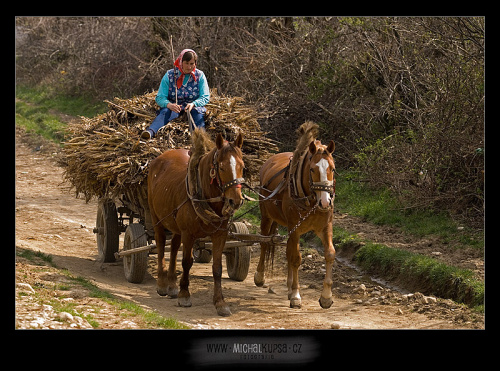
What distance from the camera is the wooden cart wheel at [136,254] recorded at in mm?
9083

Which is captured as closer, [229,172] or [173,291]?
[229,172]

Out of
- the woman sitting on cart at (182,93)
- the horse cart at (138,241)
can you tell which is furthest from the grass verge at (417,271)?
the woman sitting on cart at (182,93)

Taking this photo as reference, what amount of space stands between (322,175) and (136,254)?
3.04 metres

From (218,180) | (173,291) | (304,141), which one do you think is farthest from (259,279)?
(218,180)

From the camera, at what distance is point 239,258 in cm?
948

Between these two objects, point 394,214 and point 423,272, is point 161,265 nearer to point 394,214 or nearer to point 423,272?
point 423,272

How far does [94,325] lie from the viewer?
6.61 meters

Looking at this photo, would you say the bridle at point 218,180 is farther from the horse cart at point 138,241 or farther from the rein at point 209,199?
the horse cart at point 138,241

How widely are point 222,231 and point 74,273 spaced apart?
2.56 m

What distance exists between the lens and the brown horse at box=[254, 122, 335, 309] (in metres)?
7.39

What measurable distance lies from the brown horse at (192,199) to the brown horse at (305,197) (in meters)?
0.81

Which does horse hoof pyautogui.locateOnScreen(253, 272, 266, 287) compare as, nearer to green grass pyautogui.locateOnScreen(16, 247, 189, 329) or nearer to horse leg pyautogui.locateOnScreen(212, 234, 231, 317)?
horse leg pyautogui.locateOnScreen(212, 234, 231, 317)

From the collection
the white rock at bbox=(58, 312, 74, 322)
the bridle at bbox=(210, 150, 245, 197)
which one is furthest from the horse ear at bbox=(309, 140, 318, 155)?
the white rock at bbox=(58, 312, 74, 322)

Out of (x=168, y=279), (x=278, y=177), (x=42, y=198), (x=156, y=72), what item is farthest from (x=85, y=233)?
(x=156, y=72)
